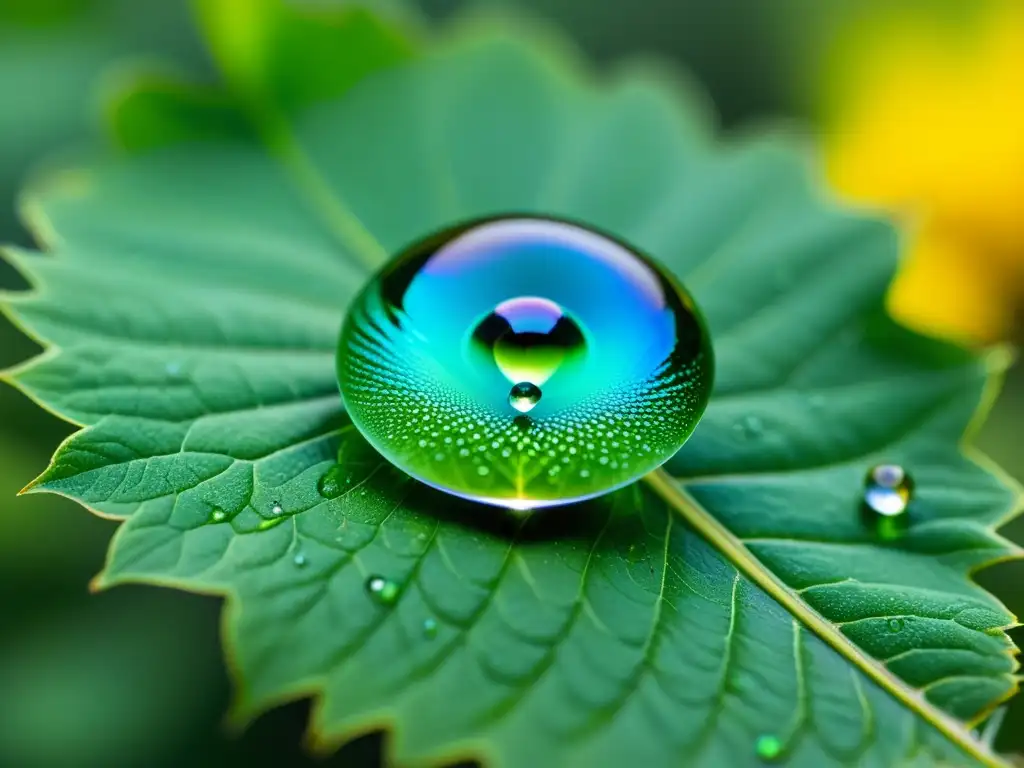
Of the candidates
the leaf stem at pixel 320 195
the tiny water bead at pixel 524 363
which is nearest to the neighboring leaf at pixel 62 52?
the leaf stem at pixel 320 195

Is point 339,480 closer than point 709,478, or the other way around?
point 339,480

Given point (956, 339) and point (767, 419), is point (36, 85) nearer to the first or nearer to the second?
point (767, 419)

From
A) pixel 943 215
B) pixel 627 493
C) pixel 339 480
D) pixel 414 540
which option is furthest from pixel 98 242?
pixel 943 215

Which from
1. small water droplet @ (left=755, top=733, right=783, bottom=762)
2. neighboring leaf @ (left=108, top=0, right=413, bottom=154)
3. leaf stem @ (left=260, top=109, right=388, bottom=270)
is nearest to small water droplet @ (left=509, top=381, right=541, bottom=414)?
small water droplet @ (left=755, top=733, right=783, bottom=762)

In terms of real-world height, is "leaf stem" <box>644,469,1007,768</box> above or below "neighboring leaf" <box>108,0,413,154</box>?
below

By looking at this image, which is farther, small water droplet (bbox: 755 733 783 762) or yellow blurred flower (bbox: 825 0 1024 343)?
yellow blurred flower (bbox: 825 0 1024 343)

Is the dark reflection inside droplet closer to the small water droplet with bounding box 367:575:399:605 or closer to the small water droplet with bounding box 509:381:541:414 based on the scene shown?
the small water droplet with bounding box 509:381:541:414
